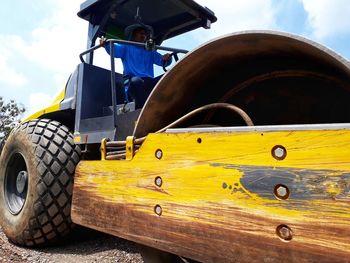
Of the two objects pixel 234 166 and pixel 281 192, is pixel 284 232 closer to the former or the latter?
pixel 281 192

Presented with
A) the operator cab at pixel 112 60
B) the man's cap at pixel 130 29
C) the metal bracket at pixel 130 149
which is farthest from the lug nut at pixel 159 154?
the man's cap at pixel 130 29

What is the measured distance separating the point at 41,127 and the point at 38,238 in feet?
2.98

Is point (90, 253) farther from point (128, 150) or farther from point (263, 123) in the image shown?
point (263, 123)

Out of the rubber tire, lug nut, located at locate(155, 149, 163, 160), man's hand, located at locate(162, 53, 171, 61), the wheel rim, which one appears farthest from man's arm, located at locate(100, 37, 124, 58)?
lug nut, located at locate(155, 149, 163, 160)

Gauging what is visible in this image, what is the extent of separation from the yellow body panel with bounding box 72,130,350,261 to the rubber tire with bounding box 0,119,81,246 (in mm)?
1089

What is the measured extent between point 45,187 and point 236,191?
6.42ft

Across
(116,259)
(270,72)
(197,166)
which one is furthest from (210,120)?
(116,259)

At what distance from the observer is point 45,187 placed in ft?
9.58

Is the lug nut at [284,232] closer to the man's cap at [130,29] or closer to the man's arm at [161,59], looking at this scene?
the man's arm at [161,59]

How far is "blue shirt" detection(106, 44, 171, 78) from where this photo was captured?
3428mm

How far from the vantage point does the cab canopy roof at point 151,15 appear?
3612 mm

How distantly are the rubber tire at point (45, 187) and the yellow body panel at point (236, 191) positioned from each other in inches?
42.9

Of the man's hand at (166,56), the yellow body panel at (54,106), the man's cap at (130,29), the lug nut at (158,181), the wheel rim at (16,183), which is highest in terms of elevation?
the man's cap at (130,29)

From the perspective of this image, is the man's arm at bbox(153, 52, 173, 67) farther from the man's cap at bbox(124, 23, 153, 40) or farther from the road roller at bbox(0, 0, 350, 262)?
the road roller at bbox(0, 0, 350, 262)
